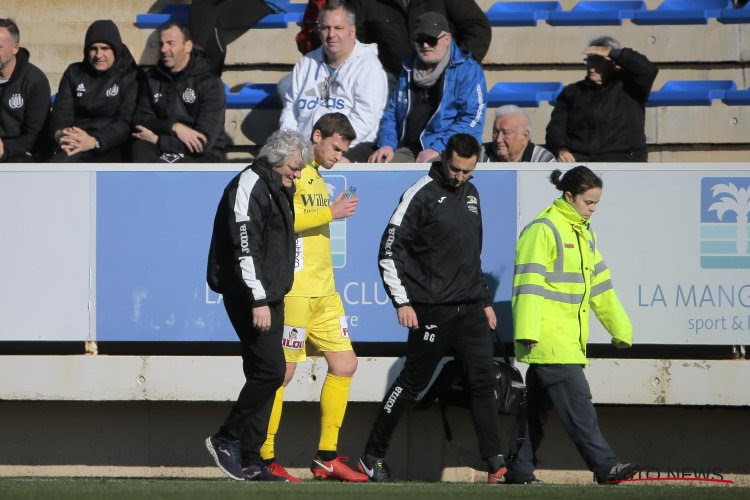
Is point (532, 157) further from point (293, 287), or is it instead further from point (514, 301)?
point (293, 287)

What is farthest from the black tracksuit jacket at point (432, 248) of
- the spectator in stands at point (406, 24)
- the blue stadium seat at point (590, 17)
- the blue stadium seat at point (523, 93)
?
the blue stadium seat at point (590, 17)

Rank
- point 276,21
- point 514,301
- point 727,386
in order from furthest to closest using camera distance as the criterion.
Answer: point 276,21 < point 727,386 < point 514,301

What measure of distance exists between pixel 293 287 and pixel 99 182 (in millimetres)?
1803

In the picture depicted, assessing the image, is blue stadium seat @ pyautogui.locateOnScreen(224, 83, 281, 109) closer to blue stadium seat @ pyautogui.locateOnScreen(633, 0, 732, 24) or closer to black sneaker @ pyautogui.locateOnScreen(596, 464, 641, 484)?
blue stadium seat @ pyautogui.locateOnScreen(633, 0, 732, 24)

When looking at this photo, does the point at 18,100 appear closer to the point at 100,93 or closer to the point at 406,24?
the point at 100,93

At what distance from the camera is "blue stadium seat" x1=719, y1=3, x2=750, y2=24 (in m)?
11.0

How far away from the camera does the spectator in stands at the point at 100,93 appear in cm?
949

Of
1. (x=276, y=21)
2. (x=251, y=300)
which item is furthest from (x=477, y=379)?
(x=276, y=21)

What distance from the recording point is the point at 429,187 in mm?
7551

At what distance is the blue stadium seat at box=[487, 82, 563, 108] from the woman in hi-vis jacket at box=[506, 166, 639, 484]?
2.98m

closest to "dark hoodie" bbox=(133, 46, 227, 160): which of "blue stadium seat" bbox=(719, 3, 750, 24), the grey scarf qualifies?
the grey scarf

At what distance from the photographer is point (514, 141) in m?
8.66

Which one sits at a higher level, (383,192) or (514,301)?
(383,192)

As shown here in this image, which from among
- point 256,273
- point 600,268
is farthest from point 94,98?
point 600,268
